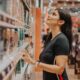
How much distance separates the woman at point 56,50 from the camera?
190 centimetres

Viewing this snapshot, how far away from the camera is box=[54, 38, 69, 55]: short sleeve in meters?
1.90

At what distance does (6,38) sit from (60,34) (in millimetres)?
697

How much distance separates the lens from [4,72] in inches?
46.4

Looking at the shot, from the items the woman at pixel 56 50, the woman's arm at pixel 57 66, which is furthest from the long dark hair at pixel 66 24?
the woman's arm at pixel 57 66


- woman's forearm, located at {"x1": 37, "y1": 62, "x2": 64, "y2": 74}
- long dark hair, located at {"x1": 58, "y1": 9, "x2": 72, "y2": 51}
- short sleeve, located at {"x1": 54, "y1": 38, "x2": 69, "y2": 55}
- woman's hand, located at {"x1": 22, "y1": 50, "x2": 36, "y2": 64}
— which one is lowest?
woman's forearm, located at {"x1": 37, "y1": 62, "x2": 64, "y2": 74}

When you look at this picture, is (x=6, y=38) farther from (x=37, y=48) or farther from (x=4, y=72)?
(x=37, y=48)

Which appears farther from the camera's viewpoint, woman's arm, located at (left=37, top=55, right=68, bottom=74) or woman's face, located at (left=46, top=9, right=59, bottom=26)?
woman's face, located at (left=46, top=9, right=59, bottom=26)

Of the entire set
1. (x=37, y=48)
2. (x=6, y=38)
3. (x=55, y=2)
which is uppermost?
(x=55, y=2)

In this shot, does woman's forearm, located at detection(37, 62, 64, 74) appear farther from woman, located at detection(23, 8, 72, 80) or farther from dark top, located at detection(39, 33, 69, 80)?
dark top, located at detection(39, 33, 69, 80)

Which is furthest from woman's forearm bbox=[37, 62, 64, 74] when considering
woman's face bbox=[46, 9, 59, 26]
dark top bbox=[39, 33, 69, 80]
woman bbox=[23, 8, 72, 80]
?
woman's face bbox=[46, 9, 59, 26]

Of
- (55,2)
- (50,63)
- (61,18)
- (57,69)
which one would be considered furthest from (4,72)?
(55,2)

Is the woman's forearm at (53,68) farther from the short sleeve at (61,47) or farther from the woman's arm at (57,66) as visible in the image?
the short sleeve at (61,47)

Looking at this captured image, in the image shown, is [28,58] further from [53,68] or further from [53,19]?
[53,19]

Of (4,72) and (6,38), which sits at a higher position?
(6,38)
